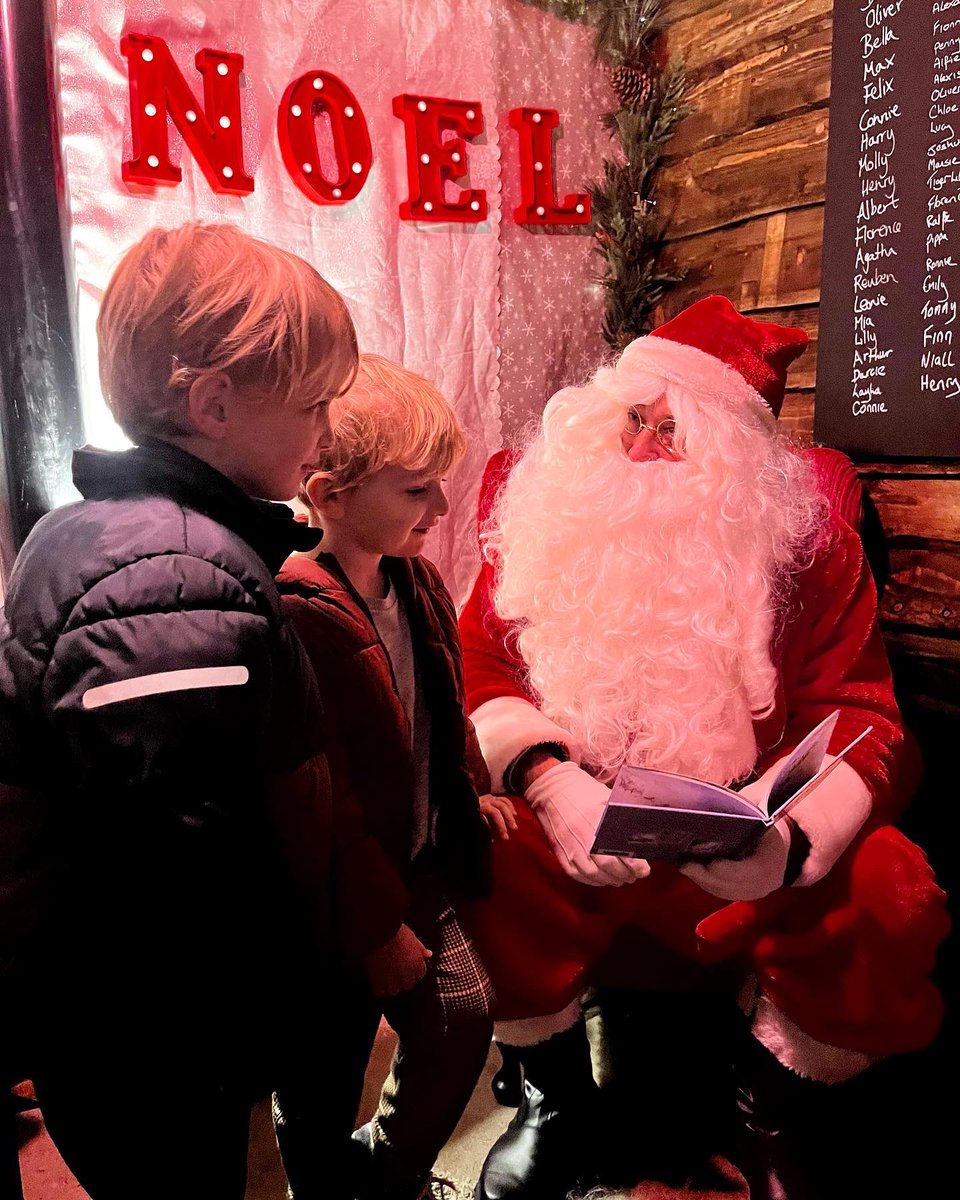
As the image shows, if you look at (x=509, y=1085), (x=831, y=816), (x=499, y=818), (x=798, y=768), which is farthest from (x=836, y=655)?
(x=509, y=1085)

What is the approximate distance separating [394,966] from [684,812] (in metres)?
0.43

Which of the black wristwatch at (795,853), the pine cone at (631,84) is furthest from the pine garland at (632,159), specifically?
the black wristwatch at (795,853)

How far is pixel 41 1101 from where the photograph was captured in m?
1.05

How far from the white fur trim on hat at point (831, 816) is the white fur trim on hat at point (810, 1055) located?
0.83 feet

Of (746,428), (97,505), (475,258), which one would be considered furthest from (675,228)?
(97,505)

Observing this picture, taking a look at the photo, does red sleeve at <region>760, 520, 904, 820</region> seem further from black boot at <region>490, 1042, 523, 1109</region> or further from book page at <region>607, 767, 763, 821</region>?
black boot at <region>490, 1042, 523, 1109</region>

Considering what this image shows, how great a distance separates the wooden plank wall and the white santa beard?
1.81ft

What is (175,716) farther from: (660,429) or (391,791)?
(660,429)

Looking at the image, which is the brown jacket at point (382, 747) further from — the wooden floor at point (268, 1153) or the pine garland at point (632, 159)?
the pine garland at point (632, 159)

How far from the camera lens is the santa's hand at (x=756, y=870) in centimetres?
143

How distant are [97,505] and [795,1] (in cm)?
205

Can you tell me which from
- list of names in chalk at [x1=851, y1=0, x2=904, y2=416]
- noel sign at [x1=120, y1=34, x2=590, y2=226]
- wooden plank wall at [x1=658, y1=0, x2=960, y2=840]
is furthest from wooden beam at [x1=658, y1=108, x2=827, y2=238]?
noel sign at [x1=120, y1=34, x2=590, y2=226]

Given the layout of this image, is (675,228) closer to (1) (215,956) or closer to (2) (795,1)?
(2) (795,1)

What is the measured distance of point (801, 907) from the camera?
5.00ft
